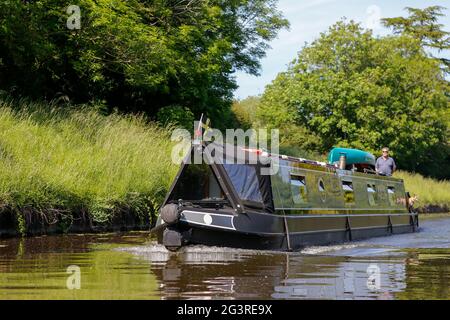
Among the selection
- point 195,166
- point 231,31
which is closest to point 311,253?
point 195,166

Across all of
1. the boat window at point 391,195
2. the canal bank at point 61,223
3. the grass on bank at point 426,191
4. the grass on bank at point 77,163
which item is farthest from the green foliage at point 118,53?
the grass on bank at point 426,191

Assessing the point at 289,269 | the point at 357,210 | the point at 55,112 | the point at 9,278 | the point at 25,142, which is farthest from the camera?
the point at 55,112

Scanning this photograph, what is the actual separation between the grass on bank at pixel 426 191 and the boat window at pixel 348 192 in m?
18.2

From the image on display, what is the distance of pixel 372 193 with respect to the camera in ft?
64.4

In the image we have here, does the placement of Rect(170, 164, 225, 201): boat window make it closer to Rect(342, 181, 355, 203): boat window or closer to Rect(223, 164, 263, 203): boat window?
Rect(223, 164, 263, 203): boat window

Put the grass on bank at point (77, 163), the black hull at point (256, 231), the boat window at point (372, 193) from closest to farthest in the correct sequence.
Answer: the black hull at point (256, 231) < the grass on bank at point (77, 163) < the boat window at point (372, 193)

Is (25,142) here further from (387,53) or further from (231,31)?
(387,53)

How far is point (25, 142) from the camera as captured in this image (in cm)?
1669

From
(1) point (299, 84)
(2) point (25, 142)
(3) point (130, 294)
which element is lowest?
(3) point (130, 294)

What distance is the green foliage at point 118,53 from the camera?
71.4ft

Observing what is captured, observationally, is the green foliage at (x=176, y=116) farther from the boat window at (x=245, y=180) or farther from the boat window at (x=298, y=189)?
the boat window at (x=245, y=180)

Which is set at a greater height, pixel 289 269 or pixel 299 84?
pixel 299 84

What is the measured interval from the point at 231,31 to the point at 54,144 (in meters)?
19.5

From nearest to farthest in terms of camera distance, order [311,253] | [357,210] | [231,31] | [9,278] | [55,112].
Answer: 1. [9,278]
2. [311,253]
3. [357,210]
4. [55,112]
5. [231,31]
